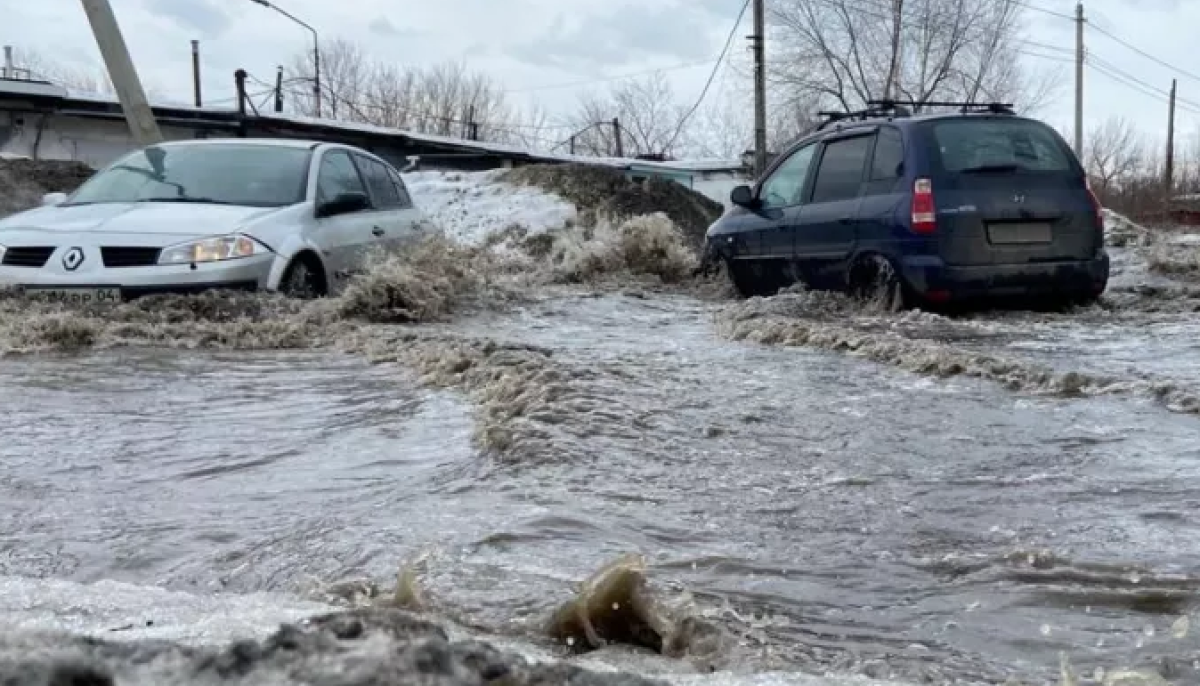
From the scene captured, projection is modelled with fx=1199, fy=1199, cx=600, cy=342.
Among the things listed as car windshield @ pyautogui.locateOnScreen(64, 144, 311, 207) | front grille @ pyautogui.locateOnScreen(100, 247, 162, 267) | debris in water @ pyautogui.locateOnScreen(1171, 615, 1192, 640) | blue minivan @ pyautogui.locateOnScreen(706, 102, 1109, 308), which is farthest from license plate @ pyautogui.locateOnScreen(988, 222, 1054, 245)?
debris in water @ pyautogui.locateOnScreen(1171, 615, 1192, 640)

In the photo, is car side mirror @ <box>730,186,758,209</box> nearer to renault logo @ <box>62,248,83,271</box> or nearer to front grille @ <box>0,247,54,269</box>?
renault logo @ <box>62,248,83,271</box>

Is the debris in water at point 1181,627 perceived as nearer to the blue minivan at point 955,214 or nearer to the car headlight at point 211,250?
the blue minivan at point 955,214

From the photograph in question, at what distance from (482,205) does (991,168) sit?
13.0 m

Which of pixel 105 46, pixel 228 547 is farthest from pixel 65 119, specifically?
pixel 228 547

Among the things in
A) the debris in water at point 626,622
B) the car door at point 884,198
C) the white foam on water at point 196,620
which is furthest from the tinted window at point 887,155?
the white foam on water at point 196,620

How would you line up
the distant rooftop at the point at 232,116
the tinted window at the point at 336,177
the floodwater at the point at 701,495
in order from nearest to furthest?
the floodwater at the point at 701,495, the tinted window at the point at 336,177, the distant rooftop at the point at 232,116

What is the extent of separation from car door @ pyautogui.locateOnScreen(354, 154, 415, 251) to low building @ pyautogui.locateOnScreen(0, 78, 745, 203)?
1168 centimetres

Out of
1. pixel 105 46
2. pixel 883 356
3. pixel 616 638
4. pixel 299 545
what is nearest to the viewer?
pixel 616 638

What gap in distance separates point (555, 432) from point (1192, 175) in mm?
65233

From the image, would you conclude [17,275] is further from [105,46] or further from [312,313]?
[105,46]

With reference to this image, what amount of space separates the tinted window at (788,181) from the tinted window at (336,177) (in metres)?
3.16

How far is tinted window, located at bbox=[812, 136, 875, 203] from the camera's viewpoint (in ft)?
26.9

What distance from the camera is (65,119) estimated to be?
22.9m

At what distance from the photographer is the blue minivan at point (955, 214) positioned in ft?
24.3
